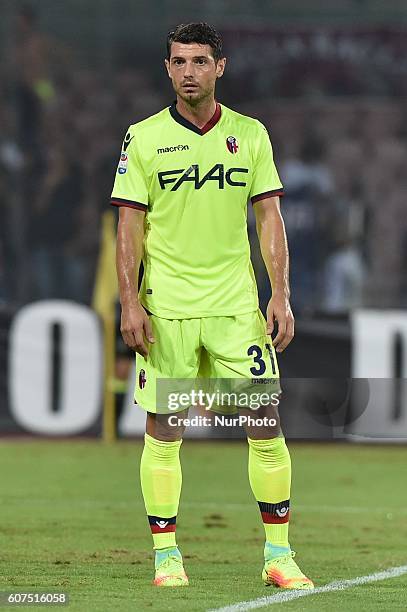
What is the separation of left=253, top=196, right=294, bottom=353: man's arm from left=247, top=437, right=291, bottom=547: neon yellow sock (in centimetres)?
42

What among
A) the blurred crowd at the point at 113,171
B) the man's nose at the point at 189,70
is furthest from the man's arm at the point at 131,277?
the blurred crowd at the point at 113,171

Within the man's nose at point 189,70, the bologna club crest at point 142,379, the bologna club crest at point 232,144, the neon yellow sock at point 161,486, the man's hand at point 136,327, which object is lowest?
the neon yellow sock at point 161,486

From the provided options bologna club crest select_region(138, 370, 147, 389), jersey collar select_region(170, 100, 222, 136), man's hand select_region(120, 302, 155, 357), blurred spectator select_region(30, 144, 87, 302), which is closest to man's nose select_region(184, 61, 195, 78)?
jersey collar select_region(170, 100, 222, 136)

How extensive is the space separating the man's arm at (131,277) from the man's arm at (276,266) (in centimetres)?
50

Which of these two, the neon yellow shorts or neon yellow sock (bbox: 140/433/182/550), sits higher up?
the neon yellow shorts

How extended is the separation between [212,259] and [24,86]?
45.7ft

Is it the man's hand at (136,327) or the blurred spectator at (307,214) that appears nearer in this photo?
the man's hand at (136,327)

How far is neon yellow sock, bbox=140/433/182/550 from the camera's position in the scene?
20.2ft

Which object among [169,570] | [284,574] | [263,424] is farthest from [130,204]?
[284,574]

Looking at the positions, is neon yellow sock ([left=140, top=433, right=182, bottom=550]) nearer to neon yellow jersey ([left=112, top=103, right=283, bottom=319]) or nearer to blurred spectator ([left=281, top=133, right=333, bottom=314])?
neon yellow jersey ([left=112, top=103, right=283, bottom=319])

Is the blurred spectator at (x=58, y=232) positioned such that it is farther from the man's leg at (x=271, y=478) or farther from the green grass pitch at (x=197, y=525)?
the man's leg at (x=271, y=478)

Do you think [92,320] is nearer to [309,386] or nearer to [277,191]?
[309,386]

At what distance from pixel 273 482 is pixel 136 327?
849 mm

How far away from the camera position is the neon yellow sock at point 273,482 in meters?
6.17
